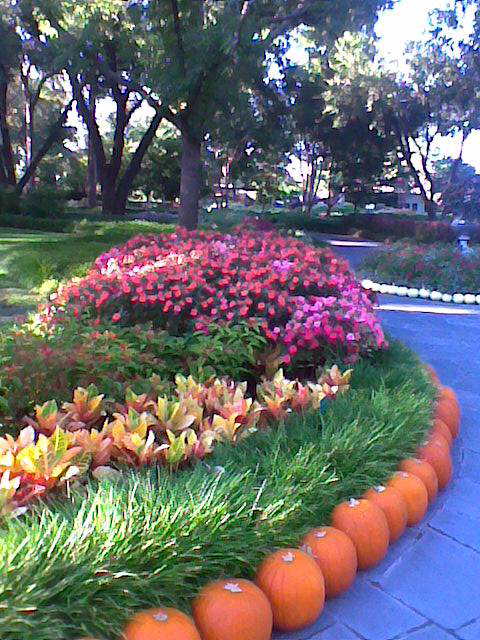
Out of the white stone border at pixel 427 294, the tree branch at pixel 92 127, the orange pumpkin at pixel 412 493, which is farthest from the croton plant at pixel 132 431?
the tree branch at pixel 92 127

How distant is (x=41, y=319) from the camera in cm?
488

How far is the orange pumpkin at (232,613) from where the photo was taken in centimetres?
208

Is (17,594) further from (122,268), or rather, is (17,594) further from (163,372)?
(122,268)

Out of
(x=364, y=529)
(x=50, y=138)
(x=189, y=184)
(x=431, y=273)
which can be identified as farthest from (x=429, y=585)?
(x=50, y=138)

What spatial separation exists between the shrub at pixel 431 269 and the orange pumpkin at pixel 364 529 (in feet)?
28.4

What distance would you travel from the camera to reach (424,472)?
3.26 meters

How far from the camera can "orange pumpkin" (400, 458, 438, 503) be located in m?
3.24

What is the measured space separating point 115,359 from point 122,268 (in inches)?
72.0

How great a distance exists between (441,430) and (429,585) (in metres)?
1.31

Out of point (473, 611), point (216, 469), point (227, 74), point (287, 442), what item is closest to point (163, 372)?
point (287, 442)

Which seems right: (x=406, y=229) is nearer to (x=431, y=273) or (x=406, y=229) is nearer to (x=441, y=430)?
(x=431, y=273)

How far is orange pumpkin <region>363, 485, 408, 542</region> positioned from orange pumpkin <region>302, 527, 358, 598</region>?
1.14 ft

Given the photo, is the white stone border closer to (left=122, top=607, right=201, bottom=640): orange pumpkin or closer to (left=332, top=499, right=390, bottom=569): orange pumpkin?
(left=332, top=499, right=390, bottom=569): orange pumpkin

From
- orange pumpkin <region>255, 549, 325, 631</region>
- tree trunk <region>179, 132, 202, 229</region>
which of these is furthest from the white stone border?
orange pumpkin <region>255, 549, 325, 631</region>
